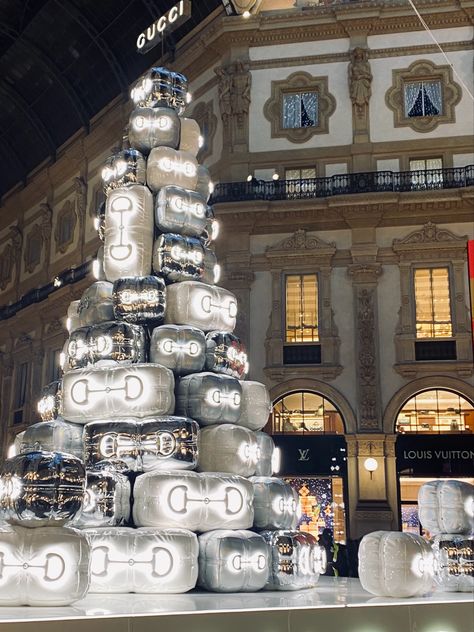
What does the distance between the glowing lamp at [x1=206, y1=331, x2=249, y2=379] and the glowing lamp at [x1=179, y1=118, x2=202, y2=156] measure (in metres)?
2.13

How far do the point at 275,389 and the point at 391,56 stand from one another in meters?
9.32

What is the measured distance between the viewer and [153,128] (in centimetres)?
810

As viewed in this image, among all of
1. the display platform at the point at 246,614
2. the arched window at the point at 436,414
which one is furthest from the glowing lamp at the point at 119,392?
the arched window at the point at 436,414

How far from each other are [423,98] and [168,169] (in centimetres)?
1426

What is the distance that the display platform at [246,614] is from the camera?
174 inches

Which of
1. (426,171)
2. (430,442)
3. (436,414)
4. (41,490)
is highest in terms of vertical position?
(426,171)

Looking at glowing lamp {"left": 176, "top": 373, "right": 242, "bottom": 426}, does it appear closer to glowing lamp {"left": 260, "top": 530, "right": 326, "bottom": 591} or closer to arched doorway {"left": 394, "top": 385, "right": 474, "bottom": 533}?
glowing lamp {"left": 260, "top": 530, "right": 326, "bottom": 591}

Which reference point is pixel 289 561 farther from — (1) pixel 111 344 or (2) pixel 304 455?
(2) pixel 304 455

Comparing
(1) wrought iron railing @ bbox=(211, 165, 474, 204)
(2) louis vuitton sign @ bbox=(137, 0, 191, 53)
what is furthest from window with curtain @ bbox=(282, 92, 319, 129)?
(2) louis vuitton sign @ bbox=(137, 0, 191, 53)

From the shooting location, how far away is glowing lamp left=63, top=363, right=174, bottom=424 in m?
6.69

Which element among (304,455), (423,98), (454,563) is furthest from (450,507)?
(423,98)

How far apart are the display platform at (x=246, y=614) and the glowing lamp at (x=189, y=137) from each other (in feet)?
15.1

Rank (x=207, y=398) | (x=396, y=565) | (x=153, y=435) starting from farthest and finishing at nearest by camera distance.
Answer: (x=207, y=398) → (x=153, y=435) → (x=396, y=565)

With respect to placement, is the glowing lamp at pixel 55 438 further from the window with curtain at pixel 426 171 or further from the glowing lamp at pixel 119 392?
the window with curtain at pixel 426 171
